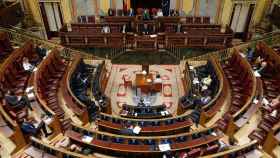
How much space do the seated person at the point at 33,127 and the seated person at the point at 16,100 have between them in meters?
0.80

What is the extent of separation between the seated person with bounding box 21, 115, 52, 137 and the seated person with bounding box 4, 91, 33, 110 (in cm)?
80

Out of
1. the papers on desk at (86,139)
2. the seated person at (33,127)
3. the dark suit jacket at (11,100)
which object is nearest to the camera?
the papers on desk at (86,139)

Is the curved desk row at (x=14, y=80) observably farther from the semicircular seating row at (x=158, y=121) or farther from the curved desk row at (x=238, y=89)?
the curved desk row at (x=238, y=89)

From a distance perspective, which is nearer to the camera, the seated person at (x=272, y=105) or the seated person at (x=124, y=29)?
the seated person at (x=272, y=105)

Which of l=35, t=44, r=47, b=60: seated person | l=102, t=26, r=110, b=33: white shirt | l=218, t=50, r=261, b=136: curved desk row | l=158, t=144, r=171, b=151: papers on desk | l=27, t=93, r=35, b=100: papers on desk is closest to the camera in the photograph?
l=158, t=144, r=171, b=151: papers on desk

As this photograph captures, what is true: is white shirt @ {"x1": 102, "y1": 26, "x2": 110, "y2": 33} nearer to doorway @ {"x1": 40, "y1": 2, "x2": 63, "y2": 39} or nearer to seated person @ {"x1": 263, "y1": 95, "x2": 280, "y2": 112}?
doorway @ {"x1": 40, "y1": 2, "x2": 63, "y2": 39}

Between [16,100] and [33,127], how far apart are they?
1403mm

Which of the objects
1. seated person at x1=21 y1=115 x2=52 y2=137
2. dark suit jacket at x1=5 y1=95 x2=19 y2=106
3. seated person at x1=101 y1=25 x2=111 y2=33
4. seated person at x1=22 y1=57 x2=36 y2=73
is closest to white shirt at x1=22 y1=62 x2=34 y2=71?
seated person at x1=22 y1=57 x2=36 y2=73

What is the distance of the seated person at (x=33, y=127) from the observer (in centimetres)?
609

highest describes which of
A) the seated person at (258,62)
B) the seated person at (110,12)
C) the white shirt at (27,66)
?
the seated person at (110,12)

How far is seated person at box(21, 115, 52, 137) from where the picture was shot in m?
6.09

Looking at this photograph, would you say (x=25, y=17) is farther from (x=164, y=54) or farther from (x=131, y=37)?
(x=164, y=54)

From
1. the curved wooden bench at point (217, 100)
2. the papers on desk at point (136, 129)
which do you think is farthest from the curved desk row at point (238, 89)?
the papers on desk at point (136, 129)

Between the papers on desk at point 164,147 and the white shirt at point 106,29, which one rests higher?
the white shirt at point 106,29
